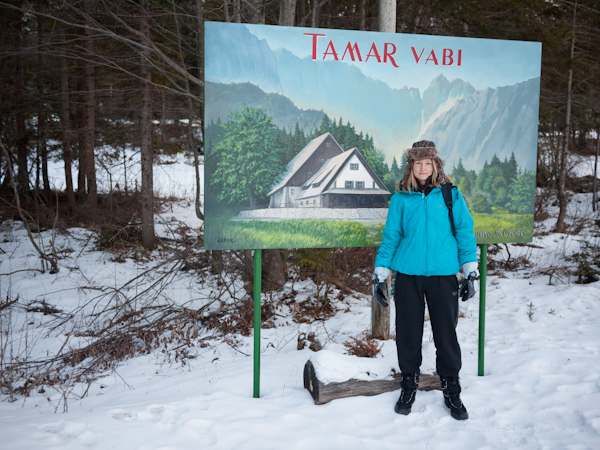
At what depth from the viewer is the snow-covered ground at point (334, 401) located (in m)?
3.29

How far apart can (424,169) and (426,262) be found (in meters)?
0.72

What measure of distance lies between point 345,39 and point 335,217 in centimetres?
148

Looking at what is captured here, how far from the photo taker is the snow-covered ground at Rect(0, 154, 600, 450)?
329 cm

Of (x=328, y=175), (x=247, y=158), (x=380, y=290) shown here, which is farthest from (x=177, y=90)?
(x=380, y=290)

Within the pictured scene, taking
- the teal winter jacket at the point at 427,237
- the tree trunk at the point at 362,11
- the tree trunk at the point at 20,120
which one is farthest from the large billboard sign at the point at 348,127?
the tree trunk at the point at 20,120

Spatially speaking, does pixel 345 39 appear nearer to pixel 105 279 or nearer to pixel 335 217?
pixel 335 217

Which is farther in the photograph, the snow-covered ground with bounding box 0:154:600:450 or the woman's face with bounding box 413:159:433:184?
the woman's face with bounding box 413:159:433:184

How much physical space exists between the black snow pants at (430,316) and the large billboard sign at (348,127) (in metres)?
0.61

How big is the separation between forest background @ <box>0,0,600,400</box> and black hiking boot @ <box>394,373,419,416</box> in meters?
1.67

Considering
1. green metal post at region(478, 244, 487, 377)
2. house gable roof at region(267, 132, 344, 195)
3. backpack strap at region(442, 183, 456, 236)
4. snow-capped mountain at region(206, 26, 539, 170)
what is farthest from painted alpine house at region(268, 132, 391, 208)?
green metal post at region(478, 244, 487, 377)

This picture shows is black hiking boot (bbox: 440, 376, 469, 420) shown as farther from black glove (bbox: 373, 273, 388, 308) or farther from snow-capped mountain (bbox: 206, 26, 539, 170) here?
snow-capped mountain (bbox: 206, 26, 539, 170)

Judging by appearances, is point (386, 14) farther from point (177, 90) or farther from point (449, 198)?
point (177, 90)

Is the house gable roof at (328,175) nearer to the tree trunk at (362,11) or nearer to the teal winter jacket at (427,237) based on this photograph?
the teal winter jacket at (427,237)

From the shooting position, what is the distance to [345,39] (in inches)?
153
